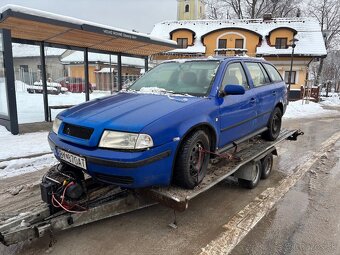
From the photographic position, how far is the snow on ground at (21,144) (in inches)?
249

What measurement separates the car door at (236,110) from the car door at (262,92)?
0.23 meters

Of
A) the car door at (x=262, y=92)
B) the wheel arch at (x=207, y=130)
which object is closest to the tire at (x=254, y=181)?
the car door at (x=262, y=92)

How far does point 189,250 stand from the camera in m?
3.15

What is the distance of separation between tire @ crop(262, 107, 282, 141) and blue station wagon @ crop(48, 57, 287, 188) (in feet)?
3.02

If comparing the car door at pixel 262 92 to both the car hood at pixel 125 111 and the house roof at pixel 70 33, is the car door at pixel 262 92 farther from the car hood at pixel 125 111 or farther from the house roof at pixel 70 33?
the house roof at pixel 70 33

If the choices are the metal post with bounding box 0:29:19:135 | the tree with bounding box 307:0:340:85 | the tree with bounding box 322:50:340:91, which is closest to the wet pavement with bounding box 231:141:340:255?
the metal post with bounding box 0:29:19:135

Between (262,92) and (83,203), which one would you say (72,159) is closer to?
(83,203)

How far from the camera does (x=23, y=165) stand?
5684mm

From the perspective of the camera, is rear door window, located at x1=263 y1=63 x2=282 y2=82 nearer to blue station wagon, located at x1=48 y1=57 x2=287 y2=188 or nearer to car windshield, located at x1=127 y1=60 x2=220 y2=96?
blue station wagon, located at x1=48 y1=57 x2=287 y2=188

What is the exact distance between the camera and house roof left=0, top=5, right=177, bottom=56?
6.98 meters

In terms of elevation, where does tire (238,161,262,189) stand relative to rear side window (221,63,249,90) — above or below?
below

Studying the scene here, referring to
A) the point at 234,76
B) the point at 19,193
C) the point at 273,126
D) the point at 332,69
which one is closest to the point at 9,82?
the point at 19,193

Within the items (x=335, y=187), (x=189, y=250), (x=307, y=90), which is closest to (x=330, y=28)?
(x=307, y=90)

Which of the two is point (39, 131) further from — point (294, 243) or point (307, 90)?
point (307, 90)
